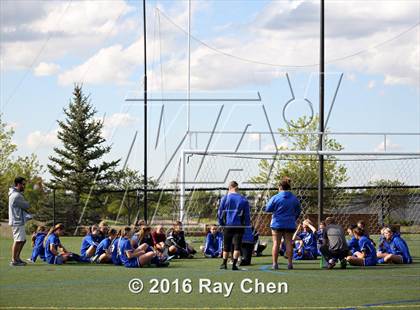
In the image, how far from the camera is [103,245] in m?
17.0

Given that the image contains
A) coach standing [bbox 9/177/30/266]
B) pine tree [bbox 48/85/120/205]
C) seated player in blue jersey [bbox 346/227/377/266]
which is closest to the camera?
coach standing [bbox 9/177/30/266]

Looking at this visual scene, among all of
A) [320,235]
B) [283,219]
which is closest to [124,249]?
[283,219]

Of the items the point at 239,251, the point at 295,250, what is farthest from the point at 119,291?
the point at 295,250

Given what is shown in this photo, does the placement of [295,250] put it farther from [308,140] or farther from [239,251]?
[308,140]

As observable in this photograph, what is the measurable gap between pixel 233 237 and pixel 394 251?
12.6 ft

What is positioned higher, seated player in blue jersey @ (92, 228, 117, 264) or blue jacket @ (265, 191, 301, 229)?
blue jacket @ (265, 191, 301, 229)

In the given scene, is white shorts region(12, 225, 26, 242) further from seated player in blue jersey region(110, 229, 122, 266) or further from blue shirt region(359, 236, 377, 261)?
blue shirt region(359, 236, 377, 261)

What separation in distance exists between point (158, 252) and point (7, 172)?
1171 inches

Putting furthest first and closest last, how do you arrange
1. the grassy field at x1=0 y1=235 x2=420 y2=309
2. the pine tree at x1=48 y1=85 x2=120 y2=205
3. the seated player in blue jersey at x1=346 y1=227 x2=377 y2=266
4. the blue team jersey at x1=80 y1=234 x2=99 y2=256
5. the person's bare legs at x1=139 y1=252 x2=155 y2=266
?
the pine tree at x1=48 y1=85 x2=120 y2=205, the blue team jersey at x1=80 y1=234 x2=99 y2=256, the seated player in blue jersey at x1=346 y1=227 x2=377 y2=266, the person's bare legs at x1=139 y1=252 x2=155 y2=266, the grassy field at x1=0 y1=235 x2=420 y2=309

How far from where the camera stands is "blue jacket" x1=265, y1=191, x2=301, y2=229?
1544 cm

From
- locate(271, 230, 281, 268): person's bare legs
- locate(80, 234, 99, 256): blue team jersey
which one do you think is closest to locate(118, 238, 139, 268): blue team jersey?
locate(80, 234, 99, 256): blue team jersey

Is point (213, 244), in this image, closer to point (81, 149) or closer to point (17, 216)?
point (17, 216)

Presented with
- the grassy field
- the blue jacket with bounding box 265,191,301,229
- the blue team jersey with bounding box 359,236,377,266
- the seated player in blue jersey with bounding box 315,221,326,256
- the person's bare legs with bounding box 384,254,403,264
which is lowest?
the grassy field

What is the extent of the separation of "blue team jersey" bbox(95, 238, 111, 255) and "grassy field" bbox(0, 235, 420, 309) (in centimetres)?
69
